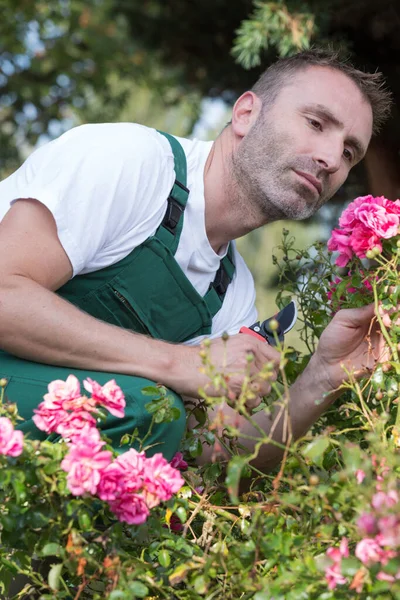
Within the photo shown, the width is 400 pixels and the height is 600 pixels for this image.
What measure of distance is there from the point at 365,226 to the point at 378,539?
0.95 meters

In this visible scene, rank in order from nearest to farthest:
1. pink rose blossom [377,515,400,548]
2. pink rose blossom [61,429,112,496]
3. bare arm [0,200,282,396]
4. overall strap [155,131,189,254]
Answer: pink rose blossom [377,515,400,548]
pink rose blossom [61,429,112,496]
bare arm [0,200,282,396]
overall strap [155,131,189,254]

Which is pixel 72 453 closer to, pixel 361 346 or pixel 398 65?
pixel 361 346

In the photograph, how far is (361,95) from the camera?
2445 mm

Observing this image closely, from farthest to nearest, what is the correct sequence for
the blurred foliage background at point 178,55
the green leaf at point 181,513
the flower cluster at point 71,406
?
the blurred foliage background at point 178,55 → the green leaf at point 181,513 → the flower cluster at point 71,406

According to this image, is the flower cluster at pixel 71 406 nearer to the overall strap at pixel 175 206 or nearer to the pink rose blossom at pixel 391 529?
the pink rose blossom at pixel 391 529

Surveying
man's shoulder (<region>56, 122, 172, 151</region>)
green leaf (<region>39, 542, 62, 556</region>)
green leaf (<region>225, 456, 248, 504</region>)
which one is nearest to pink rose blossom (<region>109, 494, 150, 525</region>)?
green leaf (<region>39, 542, 62, 556</region>)

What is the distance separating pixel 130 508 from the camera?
1363mm

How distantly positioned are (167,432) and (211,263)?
717mm

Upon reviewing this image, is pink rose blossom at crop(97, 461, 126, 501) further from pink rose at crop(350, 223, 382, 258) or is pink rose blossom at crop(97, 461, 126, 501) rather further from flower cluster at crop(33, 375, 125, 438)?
pink rose at crop(350, 223, 382, 258)

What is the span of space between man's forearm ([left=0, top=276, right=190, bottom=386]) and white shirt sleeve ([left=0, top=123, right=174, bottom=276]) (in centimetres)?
16

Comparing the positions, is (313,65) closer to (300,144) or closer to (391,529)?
(300,144)

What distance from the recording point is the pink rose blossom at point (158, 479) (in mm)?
1367

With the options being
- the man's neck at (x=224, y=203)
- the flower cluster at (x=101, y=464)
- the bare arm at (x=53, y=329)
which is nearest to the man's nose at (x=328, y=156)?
the man's neck at (x=224, y=203)

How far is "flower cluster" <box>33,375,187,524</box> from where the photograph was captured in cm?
131
